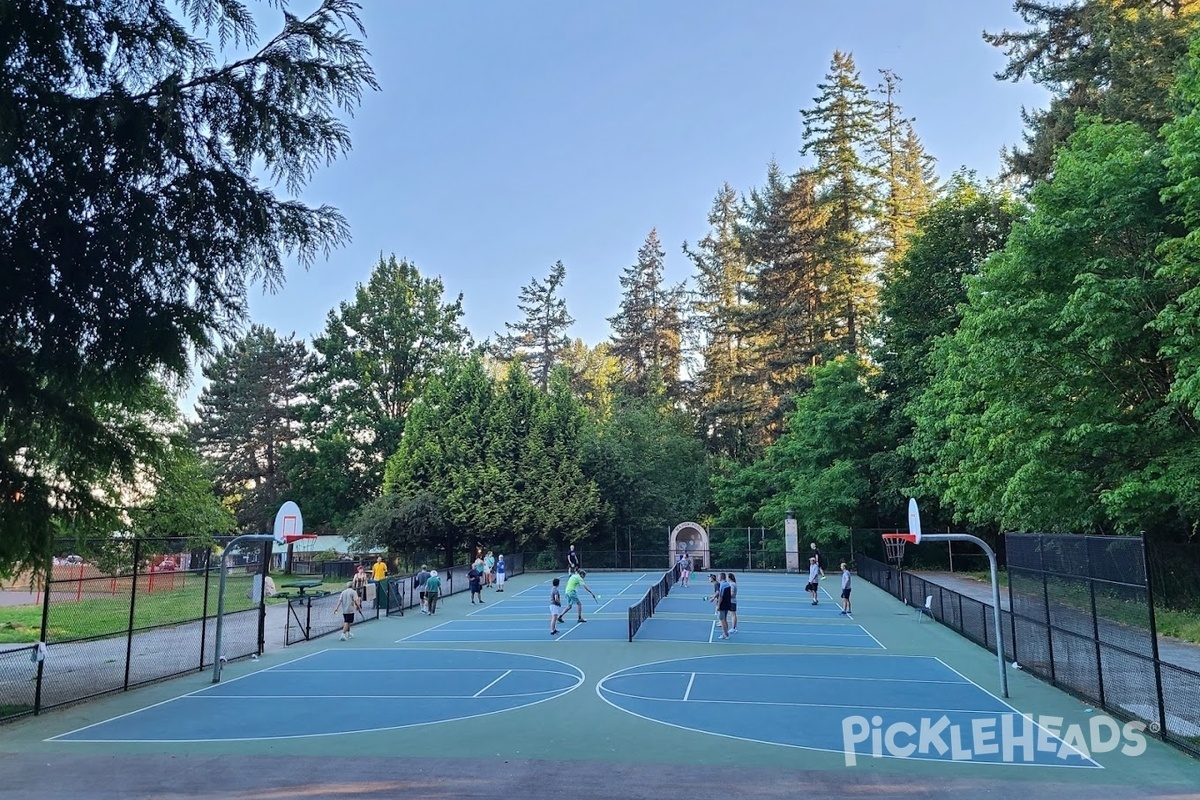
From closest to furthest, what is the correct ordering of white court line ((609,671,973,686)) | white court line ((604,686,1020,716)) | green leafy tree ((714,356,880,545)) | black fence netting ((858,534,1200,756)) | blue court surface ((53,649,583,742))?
black fence netting ((858,534,1200,756)) → blue court surface ((53,649,583,742)) → white court line ((604,686,1020,716)) → white court line ((609,671,973,686)) → green leafy tree ((714,356,880,545))

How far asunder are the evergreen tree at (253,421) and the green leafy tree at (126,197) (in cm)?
6104

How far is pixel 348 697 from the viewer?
1493cm

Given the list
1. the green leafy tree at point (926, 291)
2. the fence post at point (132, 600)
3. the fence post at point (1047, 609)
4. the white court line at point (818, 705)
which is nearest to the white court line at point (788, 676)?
the fence post at point (1047, 609)

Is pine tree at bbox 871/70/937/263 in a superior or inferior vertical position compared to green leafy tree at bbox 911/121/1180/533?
superior

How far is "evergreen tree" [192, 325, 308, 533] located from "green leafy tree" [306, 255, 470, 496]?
341 inches

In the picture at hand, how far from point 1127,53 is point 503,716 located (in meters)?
30.0

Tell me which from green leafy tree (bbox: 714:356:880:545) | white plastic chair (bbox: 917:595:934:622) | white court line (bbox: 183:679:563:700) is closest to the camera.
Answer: white court line (bbox: 183:679:563:700)

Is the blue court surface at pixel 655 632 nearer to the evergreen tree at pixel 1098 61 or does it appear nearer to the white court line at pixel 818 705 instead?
the white court line at pixel 818 705

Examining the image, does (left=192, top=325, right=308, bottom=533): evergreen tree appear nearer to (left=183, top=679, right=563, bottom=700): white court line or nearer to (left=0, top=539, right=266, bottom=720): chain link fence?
(left=0, top=539, right=266, bottom=720): chain link fence

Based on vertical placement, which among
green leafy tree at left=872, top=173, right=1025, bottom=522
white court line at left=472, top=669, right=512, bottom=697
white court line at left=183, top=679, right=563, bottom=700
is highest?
green leafy tree at left=872, top=173, right=1025, bottom=522

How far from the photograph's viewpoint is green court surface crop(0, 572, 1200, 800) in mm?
9578

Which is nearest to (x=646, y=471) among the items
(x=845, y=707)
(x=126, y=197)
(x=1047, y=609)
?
(x=1047, y=609)

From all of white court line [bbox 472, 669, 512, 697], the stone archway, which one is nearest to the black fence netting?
white court line [bbox 472, 669, 512, 697]

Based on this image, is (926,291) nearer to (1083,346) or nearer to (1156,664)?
(1083,346)
